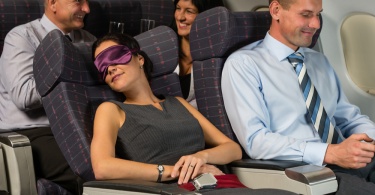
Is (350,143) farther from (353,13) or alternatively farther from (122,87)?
(353,13)

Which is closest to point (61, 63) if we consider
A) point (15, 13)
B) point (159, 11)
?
point (15, 13)

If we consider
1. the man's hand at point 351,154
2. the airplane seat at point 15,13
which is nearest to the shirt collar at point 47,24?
the airplane seat at point 15,13

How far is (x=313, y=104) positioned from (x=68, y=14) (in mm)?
1402

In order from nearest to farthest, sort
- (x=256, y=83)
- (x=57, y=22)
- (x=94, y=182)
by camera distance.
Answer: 1. (x=94, y=182)
2. (x=256, y=83)
3. (x=57, y=22)

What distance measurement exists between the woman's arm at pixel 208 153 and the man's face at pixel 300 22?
1.75 feet

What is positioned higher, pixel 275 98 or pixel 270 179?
pixel 275 98

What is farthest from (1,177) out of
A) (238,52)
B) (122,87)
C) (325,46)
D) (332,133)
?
(325,46)

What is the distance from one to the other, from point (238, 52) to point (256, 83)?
169 millimetres

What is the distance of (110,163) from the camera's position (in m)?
2.81

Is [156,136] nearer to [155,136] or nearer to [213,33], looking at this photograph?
[155,136]

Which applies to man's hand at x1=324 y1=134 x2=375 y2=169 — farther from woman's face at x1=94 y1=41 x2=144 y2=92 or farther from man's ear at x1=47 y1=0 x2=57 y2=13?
man's ear at x1=47 y1=0 x2=57 y2=13

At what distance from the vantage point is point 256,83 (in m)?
3.28

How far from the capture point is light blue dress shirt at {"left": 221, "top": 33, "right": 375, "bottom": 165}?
313cm

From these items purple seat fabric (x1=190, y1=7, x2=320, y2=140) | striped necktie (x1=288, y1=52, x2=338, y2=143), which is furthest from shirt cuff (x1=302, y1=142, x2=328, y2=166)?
purple seat fabric (x1=190, y1=7, x2=320, y2=140)
